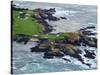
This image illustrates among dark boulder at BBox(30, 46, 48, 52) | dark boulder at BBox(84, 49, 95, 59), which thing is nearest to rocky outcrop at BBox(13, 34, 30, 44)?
dark boulder at BBox(30, 46, 48, 52)

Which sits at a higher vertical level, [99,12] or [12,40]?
[99,12]

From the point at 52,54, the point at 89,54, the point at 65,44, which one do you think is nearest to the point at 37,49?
A: the point at 52,54

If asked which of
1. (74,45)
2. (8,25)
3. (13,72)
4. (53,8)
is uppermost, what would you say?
(53,8)

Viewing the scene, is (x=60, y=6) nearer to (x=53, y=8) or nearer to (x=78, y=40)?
(x=53, y=8)

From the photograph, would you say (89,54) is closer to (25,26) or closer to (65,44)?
(65,44)

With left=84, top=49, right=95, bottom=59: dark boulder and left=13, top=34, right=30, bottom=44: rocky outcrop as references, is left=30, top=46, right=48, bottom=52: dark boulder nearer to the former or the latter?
left=13, top=34, right=30, bottom=44: rocky outcrop

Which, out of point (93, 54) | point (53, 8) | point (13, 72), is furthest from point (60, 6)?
point (13, 72)
